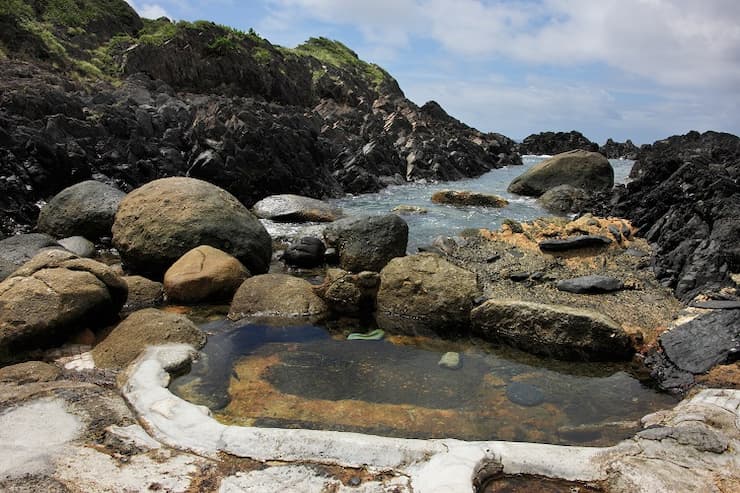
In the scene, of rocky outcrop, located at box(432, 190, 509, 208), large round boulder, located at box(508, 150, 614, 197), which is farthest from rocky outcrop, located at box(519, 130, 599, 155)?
rocky outcrop, located at box(432, 190, 509, 208)

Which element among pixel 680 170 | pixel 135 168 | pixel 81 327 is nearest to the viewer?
pixel 81 327

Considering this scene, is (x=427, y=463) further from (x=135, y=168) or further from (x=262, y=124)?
(x=262, y=124)

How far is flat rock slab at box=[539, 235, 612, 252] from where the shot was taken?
1176 centimetres

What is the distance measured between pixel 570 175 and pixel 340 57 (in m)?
60.5

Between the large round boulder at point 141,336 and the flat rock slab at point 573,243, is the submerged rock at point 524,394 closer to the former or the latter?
the large round boulder at point 141,336

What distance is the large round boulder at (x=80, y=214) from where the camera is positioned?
522 inches

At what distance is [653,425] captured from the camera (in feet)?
18.7

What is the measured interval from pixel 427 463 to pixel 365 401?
1.84 m

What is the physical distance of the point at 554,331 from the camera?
7.89m

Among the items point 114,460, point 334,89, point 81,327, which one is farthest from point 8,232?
point 334,89

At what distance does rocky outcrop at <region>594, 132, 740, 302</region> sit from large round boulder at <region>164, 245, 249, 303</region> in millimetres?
8252

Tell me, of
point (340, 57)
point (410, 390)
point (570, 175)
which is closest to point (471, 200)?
point (570, 175)

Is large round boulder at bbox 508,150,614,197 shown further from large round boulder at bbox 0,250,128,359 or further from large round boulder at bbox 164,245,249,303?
large round boulder at bbox 0,250,128,359

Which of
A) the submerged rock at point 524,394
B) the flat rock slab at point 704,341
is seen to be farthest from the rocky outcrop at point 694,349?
the submerged rock at point 524,394
